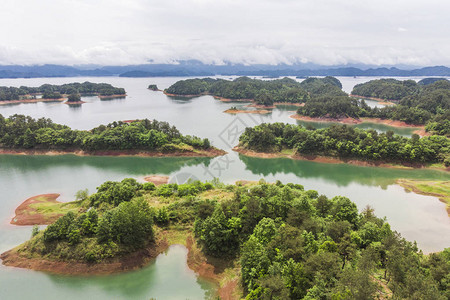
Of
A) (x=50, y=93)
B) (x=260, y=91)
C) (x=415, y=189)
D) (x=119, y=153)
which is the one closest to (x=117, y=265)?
(x=119, y=153)

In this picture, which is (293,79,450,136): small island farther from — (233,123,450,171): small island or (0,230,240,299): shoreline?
(0,230,240,299): shoreline

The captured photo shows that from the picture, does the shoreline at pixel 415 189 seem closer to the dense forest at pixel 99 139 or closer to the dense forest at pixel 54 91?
the dense forest at pixel 99 139

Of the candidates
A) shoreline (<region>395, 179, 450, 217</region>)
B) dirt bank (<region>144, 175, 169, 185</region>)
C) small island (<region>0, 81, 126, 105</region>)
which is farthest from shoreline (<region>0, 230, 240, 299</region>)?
small island (<region>0, 81, 126, 105</region>)

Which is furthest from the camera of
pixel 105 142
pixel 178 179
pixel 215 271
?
pixel 105 142

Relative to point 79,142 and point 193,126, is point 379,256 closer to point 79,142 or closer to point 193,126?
point 79,142

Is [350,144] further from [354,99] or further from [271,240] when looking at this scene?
[354,99]

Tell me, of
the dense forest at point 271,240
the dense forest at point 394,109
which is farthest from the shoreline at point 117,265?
the dense forest at point 394,109
